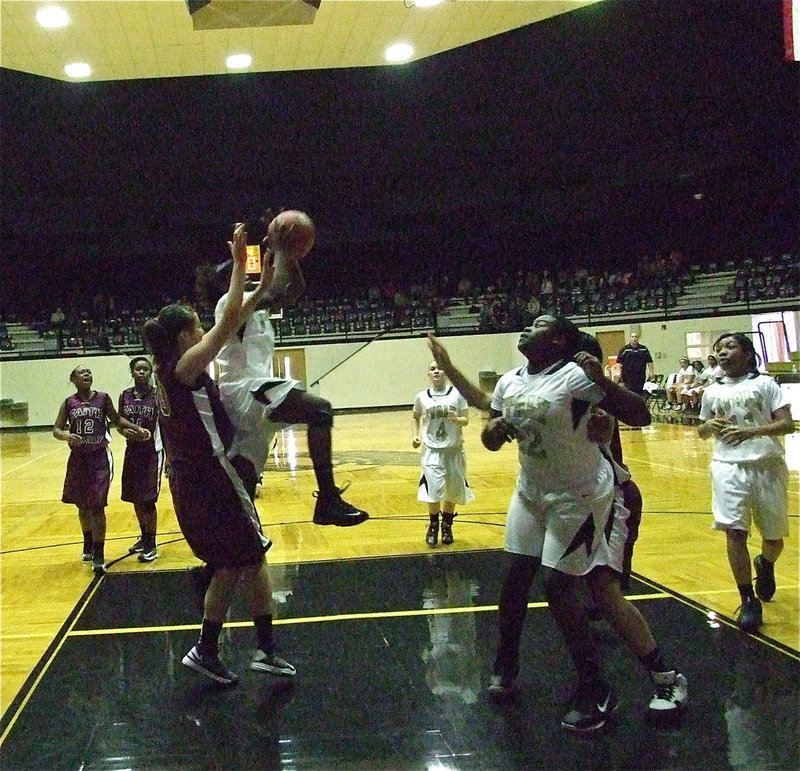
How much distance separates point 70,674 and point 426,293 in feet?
73.2

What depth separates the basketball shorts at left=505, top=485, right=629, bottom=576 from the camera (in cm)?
312

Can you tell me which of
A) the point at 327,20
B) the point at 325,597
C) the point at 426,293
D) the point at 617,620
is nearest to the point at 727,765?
the point at 617,620

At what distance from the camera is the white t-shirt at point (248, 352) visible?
11.2ft

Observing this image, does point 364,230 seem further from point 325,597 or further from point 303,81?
point 325,597

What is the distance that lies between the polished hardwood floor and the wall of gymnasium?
8241 millimetres

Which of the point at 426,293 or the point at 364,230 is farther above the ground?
A: the point at 364,230

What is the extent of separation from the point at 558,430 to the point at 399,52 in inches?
226

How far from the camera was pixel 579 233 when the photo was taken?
25.0 m

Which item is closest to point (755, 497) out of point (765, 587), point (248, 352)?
point (765, 587)

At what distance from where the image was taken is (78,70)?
7.79m

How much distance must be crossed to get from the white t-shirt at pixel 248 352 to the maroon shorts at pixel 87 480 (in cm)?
306

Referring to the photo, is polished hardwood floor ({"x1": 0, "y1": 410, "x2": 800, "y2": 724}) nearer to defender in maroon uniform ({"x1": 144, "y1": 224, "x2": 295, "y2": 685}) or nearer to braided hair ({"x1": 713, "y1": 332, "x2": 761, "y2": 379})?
defender in maroon uniform ({"x1": 144, "y1": 224, "x2": 295, "y2": 685})

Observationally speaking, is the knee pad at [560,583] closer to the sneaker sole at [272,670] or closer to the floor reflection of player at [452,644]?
the floor reflection of player at [452,644]

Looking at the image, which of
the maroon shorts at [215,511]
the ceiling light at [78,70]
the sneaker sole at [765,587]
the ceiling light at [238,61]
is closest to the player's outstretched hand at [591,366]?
the maroon shorts at [215,511]
